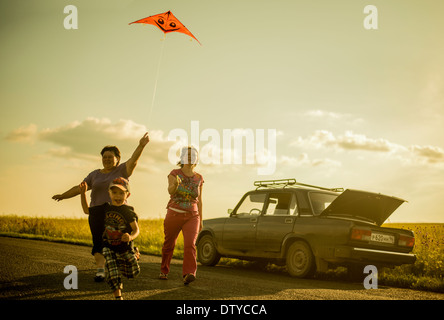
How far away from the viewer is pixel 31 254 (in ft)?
37.5

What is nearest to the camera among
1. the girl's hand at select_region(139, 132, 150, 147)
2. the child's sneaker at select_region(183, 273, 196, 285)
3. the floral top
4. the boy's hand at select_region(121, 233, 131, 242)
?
the boy's hand at select_region(121, 233, 131, 242)

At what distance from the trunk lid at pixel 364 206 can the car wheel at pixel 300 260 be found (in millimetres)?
836

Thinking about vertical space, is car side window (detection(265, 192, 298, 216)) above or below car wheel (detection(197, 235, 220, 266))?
above

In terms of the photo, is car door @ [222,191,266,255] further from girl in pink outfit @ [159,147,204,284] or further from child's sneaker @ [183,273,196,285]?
child's sneaker @ [183,273,196,285]

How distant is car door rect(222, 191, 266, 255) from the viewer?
11.1 m

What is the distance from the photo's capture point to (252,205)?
452 inches

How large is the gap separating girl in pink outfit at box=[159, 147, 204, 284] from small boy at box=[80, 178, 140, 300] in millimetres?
1700

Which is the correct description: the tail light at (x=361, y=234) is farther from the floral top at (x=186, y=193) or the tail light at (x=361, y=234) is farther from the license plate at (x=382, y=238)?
the floral top at (x=186, y=193)

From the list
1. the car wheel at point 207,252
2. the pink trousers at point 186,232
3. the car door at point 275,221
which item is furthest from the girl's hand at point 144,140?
the car wheel at point 207,252

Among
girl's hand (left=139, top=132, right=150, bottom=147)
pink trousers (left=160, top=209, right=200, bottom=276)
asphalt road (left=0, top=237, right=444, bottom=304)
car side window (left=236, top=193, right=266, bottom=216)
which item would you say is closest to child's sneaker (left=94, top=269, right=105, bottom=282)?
asphalt road (left=0, top=237, right=444, bottom=304)
